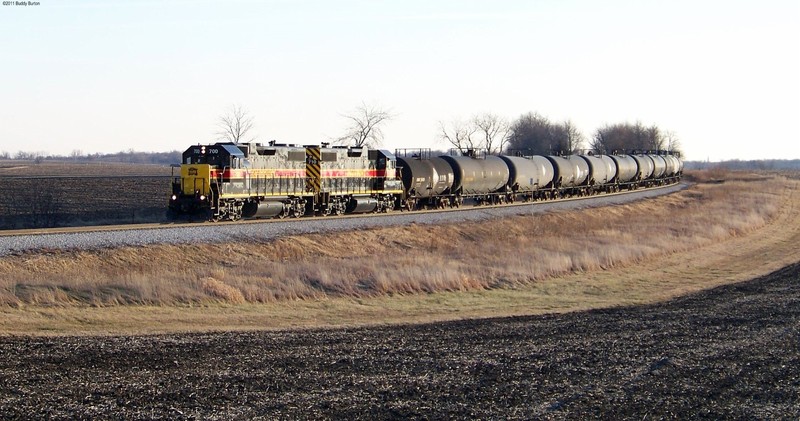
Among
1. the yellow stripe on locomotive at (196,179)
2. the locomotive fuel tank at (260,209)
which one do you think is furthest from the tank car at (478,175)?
the yellow stripe on locomotive at (196,179)

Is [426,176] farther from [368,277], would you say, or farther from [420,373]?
[420,373]

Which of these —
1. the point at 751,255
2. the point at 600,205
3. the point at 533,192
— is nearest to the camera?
the point at 751,255

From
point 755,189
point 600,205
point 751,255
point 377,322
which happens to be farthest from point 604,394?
point 755,189

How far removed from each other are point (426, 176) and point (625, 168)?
29.8 meters

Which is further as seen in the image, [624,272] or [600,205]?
[600,205]

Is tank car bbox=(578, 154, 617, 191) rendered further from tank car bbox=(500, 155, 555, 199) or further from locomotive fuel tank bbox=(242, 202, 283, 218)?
locomotive fuel tank bbox=(242, 202, 283, 218)

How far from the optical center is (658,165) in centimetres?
7675

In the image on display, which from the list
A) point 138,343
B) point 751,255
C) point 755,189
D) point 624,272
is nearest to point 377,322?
point 138,343

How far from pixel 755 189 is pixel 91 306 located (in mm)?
70689

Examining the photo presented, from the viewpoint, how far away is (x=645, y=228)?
1453 inches

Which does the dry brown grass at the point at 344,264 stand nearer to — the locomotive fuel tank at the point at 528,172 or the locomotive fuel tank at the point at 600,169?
the locomotive fuel tank at the point at 528,172

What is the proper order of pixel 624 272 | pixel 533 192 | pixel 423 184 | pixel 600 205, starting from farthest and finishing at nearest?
pixel 533 192 < pixel 600 205 < pixel 423 184 < pixel 624 272

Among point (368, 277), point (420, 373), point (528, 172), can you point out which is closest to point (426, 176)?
point (528, 172)

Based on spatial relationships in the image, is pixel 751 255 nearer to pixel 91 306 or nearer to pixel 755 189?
pixel 91 306
